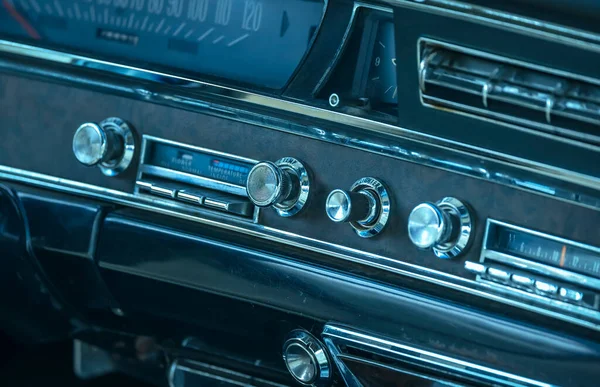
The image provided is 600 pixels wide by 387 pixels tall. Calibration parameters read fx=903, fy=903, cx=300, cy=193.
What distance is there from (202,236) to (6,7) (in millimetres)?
710

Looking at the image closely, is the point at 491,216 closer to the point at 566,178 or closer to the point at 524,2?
the point at 566,178

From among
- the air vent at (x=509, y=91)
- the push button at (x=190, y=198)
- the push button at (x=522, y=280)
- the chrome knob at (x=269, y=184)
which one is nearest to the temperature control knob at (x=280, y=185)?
the chrome knob at (x=269, y=184)

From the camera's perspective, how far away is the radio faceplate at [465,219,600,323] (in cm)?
127

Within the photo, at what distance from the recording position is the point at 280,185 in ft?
4.71

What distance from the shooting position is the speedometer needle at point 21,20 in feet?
6.07

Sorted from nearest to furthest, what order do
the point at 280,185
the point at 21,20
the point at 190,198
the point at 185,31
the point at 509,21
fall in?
the point at 509,21 → the point at 280,185 → the point at 190,198 → the point at 185,31 → the point at 21,20

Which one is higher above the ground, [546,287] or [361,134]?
[361,134]

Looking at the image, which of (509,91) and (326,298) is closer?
(509,91)

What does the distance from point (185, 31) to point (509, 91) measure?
69 centimetres

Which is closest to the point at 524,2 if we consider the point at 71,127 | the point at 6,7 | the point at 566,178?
the point at 566,178

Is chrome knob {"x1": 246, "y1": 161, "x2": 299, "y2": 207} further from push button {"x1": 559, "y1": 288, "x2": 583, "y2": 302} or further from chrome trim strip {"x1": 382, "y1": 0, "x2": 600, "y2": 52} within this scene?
push button {"x1": 559, "y1": 288, "x2": 583, "y2": 302}

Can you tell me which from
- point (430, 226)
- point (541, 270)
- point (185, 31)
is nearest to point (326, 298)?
point (430, 226)

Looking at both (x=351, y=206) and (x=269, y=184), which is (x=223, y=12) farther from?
(x=351, y=206)

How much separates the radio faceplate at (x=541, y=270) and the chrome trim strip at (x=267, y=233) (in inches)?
0.7
